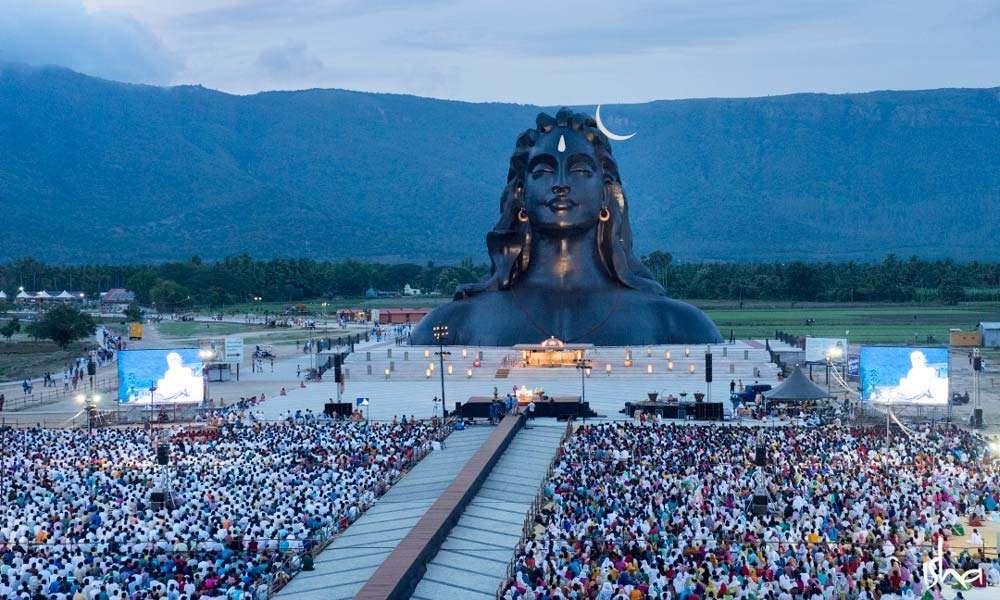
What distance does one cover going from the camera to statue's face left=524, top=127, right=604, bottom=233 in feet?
196

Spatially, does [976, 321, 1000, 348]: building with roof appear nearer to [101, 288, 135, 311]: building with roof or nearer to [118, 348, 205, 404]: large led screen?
[118, 348, 205, 404]: large led screen

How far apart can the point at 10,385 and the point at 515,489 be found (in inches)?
1566

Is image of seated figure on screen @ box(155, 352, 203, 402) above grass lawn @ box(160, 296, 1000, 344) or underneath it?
underneath

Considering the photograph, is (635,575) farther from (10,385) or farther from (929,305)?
(929,305)

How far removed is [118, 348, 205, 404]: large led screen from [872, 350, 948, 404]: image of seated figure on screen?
77.5 feet

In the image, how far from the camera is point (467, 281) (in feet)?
556

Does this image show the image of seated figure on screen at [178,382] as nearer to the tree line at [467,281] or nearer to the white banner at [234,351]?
the white banner at [234,351]

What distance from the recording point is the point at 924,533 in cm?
2634

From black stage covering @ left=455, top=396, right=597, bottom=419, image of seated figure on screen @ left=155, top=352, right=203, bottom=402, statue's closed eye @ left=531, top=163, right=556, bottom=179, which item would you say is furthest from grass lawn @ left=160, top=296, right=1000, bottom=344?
image of seated figure on screen @ left=155, top=352, right=203, bottom=402

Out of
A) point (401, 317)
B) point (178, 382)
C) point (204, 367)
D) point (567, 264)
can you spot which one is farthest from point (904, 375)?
point (401, 317)

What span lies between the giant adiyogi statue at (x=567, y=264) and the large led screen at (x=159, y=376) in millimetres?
17384

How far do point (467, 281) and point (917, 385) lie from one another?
12780 centimetres

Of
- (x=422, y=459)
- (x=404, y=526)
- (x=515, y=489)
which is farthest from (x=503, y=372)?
(x=404, y=526)

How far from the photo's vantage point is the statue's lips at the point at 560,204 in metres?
59.9
